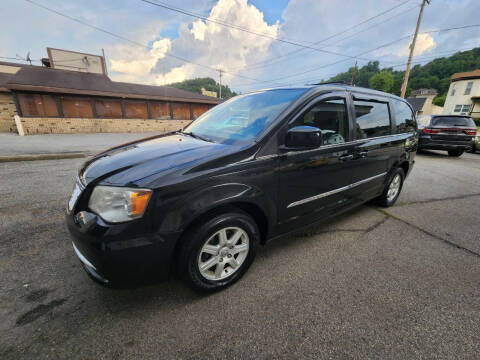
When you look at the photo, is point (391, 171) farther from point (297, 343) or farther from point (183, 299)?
point (183, 299)

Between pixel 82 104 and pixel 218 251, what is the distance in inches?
752

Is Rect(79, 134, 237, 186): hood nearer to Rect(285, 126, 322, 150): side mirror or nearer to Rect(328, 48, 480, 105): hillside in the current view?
Rect(285, 126, 322, 150): side mirror

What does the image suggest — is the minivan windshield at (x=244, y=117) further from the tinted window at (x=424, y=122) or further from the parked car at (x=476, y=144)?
the parked car at (x=476, y=144)

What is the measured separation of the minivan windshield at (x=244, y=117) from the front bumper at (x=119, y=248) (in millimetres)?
1001

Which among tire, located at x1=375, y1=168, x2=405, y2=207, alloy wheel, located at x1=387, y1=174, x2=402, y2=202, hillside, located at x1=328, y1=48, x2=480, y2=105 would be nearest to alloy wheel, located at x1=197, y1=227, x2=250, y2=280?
tire, located at x1=375, y1=168, x2=405, y2=207

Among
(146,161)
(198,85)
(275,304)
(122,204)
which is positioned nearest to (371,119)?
(275,304)

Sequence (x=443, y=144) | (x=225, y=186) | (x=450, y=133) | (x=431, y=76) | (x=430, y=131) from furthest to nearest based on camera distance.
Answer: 1. (x=431, y=76)
2. (x=430, y=131)
3. (x=443, y=144)
4. (x=450, y=133)
5. (x=225, y=186)

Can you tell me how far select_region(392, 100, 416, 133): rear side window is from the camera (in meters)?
3.34

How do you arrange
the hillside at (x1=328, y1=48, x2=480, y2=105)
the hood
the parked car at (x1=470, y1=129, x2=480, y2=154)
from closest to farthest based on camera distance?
the hood < the parked car at (x1=470, y1=129, x2=480, y2=154) < the hillside at (x1=328, y1=48, x2=480, y2=105)

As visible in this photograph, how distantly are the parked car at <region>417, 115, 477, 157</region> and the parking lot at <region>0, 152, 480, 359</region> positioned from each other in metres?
7.92

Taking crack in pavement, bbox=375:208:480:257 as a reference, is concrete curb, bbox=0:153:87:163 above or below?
above

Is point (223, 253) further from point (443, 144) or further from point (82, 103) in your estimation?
point (82, 103)

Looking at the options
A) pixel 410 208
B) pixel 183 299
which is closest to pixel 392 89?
pixel 410 208

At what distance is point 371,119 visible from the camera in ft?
9.35
